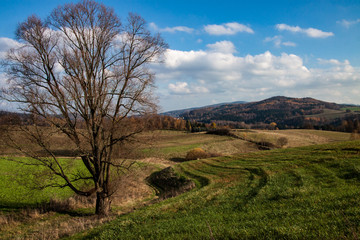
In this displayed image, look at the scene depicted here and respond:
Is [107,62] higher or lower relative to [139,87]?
higher

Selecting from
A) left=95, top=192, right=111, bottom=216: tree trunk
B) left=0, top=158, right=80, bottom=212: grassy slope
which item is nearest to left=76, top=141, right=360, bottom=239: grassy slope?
left=95, top=192, right=111, bottom=216: tree trunk

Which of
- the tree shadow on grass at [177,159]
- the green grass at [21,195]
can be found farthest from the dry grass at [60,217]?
the tree shadow on grass at [177,159]

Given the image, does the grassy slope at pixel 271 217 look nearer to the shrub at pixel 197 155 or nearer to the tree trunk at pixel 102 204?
the tree trunk at pixel 102 204

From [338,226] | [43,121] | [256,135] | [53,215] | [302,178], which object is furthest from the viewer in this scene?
[256,135]

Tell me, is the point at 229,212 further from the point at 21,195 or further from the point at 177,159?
the point at 177,159

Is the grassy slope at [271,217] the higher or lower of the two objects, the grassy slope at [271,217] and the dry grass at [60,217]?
the higher

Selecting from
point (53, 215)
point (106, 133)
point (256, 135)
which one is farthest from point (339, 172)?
point (256, 135)

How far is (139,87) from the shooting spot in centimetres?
1184

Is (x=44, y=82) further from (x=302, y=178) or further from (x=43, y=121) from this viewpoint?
(x=302, y=178)

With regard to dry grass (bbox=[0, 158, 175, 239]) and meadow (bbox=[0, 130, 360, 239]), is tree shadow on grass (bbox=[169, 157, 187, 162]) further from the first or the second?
meadow (bbox=[0, 130, 360, 239])

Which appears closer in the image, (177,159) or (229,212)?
(229,212)

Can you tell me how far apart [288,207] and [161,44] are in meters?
11.0

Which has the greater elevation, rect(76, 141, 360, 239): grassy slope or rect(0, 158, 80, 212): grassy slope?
rect(76, 141, 360, 239): grassy slope

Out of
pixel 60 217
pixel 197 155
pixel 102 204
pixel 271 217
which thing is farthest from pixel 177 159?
pixel 271 217
